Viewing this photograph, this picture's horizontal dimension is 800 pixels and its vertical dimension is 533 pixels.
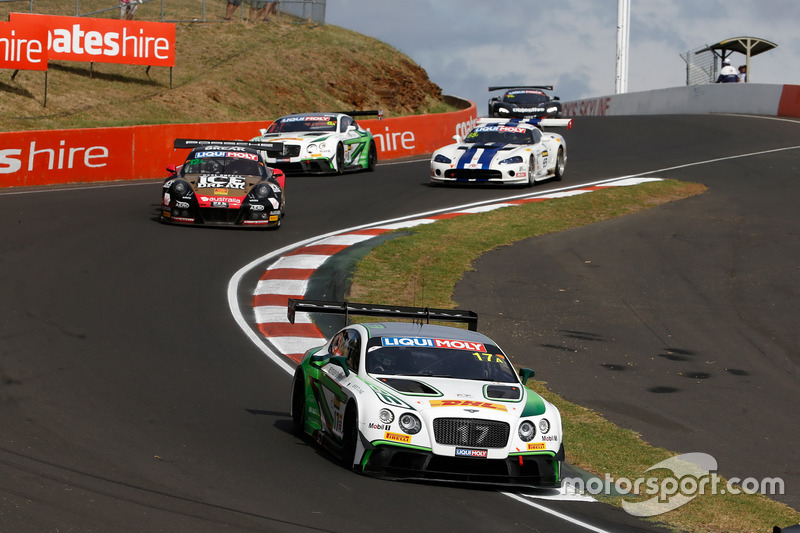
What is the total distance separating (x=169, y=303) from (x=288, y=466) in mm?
6273

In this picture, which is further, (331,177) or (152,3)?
(152,3)

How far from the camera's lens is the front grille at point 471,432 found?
8.06 m

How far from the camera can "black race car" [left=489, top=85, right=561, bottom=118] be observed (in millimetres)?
41719

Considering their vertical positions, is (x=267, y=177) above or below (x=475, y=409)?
above

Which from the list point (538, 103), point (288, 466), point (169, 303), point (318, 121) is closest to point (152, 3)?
point (538, 103)

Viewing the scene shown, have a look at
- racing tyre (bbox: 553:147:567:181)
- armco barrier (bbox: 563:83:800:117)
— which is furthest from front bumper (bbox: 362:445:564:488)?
armco barrier (bbox: 563:83:800:117)

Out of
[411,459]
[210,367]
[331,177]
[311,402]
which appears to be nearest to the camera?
[411,459]

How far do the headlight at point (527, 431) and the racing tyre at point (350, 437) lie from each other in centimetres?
119

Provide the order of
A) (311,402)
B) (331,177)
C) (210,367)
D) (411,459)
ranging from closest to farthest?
(411,459) → (311,402) → (210,367) → (331,177)

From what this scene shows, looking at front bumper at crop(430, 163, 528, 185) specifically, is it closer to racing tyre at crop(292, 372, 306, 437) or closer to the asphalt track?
the asphalt track

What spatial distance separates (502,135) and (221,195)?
855 centimetres

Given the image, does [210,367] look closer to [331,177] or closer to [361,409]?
[361,409]

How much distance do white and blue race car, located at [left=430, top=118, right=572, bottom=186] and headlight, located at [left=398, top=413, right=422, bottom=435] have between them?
58.4 feet

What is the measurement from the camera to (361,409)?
817 centimetres
